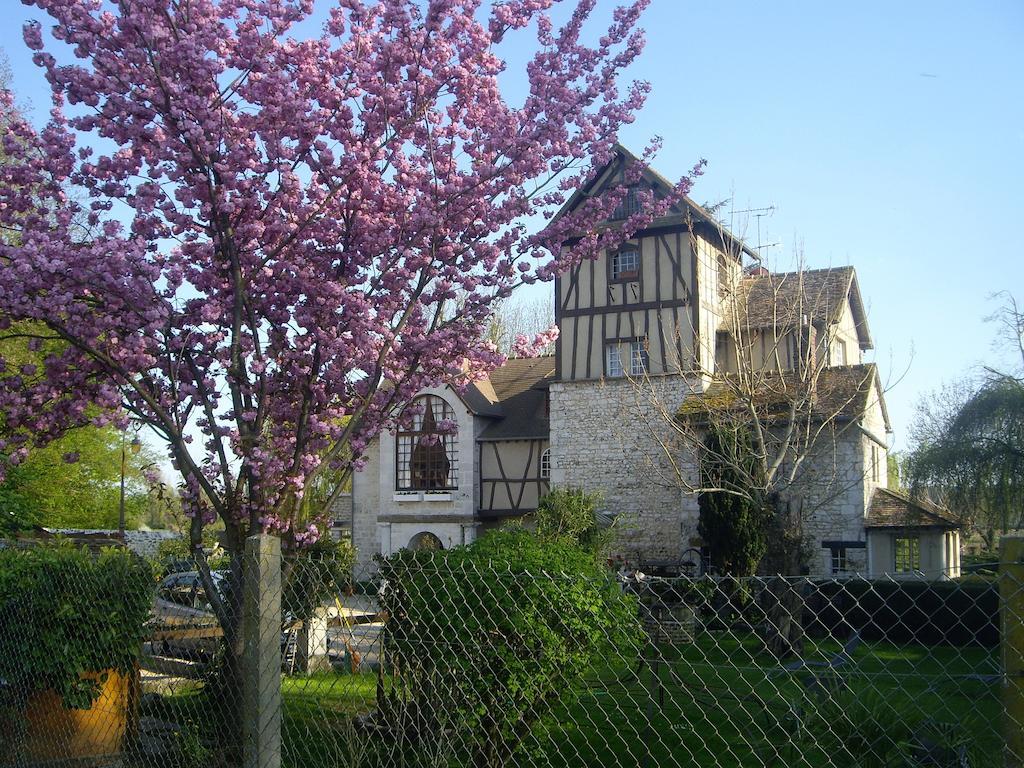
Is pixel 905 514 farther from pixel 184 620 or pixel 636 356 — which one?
pixel 184 620

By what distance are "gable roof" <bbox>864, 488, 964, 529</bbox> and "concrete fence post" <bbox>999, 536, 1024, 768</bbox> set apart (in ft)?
72.6

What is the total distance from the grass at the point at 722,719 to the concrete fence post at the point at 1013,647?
45cm

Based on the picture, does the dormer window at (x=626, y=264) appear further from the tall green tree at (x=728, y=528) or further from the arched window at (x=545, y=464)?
the tall green tree at (x=728, y=528)

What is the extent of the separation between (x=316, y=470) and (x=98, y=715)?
6.84 ft

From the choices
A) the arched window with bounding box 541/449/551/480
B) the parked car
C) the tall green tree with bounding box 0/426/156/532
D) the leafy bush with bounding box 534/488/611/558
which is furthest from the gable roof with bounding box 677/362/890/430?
the tall green tree with bounding box 0/426/156/532

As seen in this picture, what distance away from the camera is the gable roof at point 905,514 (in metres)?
22.8

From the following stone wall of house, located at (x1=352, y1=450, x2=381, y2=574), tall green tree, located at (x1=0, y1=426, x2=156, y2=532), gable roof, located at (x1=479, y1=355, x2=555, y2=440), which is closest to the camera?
tall green tree, located at (x1=0, y1=426, x2=156, y2=532)

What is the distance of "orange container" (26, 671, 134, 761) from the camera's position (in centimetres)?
561

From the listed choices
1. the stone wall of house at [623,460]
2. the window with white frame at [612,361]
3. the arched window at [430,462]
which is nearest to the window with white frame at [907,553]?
the stone wall of house at [623,460]

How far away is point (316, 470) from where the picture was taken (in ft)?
22.8

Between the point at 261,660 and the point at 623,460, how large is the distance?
23.8 metres

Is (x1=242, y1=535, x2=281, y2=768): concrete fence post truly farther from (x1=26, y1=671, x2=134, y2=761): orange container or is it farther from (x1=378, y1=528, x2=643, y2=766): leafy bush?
(x1=26, y1=671, x2=134, y2=761): orange container

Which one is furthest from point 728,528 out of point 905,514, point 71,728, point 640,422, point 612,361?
point 71,728

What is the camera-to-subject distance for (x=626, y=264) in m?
27.1
